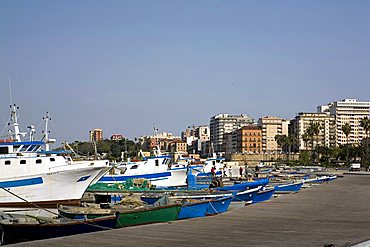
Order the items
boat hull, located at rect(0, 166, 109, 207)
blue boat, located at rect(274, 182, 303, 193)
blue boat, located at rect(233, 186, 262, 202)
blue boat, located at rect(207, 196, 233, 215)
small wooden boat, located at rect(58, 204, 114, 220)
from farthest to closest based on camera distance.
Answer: blue boat, located at rect(274, 182, 303, 193), boat hull, located at rect(0, 166, 109, 207), blue boat, located at rect(233, 186, 262, 202), blue boat, located at rect(207, 196, 233, 215), small wooden boat, located at rect(58, 204, 114, 220)

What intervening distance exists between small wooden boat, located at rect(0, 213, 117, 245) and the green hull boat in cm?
33

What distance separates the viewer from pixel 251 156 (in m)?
184

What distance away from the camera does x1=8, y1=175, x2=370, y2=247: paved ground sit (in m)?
16.4

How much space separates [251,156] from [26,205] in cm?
15299

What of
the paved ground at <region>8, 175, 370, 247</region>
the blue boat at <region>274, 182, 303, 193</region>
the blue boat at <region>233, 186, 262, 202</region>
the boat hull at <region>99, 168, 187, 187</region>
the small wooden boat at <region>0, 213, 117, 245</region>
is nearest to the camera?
the paved ground at <region>8, 175, 370, 247</region>

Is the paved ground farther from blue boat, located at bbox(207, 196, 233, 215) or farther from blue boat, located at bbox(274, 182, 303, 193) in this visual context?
blue boat, located at bbox(274, 182, 303, 193)

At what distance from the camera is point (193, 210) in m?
23.2

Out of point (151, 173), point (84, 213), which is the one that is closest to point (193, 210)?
point (84, 213)

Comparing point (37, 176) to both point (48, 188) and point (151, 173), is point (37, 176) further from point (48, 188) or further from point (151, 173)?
point (151, 173)

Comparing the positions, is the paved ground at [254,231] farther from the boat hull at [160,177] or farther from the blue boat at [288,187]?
the boat hull at [160,177]

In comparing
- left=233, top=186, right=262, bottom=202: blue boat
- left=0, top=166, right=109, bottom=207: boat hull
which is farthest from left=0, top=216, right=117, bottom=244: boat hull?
left=0, top=166, right=109, bottom=207: boat hull

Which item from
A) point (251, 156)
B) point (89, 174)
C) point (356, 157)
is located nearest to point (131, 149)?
point (251, 156)

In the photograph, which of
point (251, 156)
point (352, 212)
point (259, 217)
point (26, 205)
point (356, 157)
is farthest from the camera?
point (251, 156)

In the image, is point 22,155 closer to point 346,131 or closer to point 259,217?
point 259,217
